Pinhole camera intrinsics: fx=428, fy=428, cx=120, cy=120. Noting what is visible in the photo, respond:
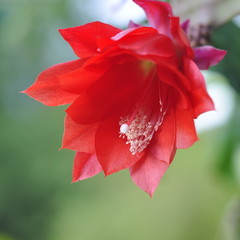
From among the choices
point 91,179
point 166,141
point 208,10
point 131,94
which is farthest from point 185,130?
point 91,179

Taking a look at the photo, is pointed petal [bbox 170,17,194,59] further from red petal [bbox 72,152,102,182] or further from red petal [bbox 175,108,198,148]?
red petal [bbox 72,152,102,182]

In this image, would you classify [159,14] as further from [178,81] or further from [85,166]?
[85,166]

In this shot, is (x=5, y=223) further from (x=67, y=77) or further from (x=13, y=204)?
(x=67, y=77)

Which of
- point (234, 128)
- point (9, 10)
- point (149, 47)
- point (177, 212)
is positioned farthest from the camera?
point (177, 212)

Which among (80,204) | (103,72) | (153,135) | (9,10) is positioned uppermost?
(103,72)

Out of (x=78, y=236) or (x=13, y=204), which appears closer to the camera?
(x=78, y=236)

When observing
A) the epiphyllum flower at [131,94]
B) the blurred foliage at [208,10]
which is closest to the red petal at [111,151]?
the epiphyllum flower at [131,94]

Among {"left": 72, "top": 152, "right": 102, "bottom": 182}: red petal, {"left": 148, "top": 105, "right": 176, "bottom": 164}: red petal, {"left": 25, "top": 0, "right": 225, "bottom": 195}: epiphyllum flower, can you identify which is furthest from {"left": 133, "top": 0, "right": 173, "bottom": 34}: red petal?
{"left": 72, "top": 152, "right": 102, "bottom": 182}: red petal

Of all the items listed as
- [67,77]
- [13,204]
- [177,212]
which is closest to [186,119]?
[67,77]
